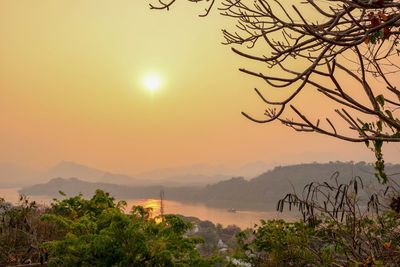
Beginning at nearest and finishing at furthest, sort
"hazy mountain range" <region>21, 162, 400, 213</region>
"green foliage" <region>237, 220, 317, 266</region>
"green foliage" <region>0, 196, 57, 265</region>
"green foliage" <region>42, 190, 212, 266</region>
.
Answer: "green foliage" <region>42, 190, 212, 266</region> → "green foliage" <region>237, 220, 317, 266</region> → "green foliage" <region>0, 196, 57, 265</region> → "hazy mountain range" <region>21, 162, 400, 213</region>

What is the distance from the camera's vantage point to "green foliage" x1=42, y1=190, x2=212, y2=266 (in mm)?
5879

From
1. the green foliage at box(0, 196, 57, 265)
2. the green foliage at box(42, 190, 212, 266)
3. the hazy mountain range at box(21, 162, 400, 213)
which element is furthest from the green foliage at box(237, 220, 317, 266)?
the hazy mountain range at box(21, 162, 400, 213)

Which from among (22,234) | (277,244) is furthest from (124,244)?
(22,234)

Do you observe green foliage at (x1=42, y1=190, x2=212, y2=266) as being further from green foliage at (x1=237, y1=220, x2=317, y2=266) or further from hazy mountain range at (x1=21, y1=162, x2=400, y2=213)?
hazy mountain range at (x1=21, y1=162, x2=400, y2=213)

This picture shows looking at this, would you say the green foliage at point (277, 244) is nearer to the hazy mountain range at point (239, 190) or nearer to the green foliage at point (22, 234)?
the green foliage at point (22, 234)

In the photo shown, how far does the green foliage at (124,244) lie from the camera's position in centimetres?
588

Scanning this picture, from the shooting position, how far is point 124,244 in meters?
5.95

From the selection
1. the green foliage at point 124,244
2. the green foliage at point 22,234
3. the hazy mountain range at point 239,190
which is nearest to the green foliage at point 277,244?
the green foliage at point 124,244

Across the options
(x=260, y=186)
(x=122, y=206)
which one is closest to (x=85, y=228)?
(x=122, y=206)

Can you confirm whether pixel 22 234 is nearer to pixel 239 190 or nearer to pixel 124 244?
pixel 124 244

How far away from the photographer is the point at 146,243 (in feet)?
19.9

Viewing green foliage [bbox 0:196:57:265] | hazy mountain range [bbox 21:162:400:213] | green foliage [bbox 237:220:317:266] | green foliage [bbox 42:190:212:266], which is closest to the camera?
green foliage [bbox 42:190:212:266]

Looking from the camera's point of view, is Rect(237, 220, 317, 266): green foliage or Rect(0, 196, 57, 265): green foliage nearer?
Rect(237, 220, 317, 266): green foliage

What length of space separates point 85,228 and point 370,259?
488cm
